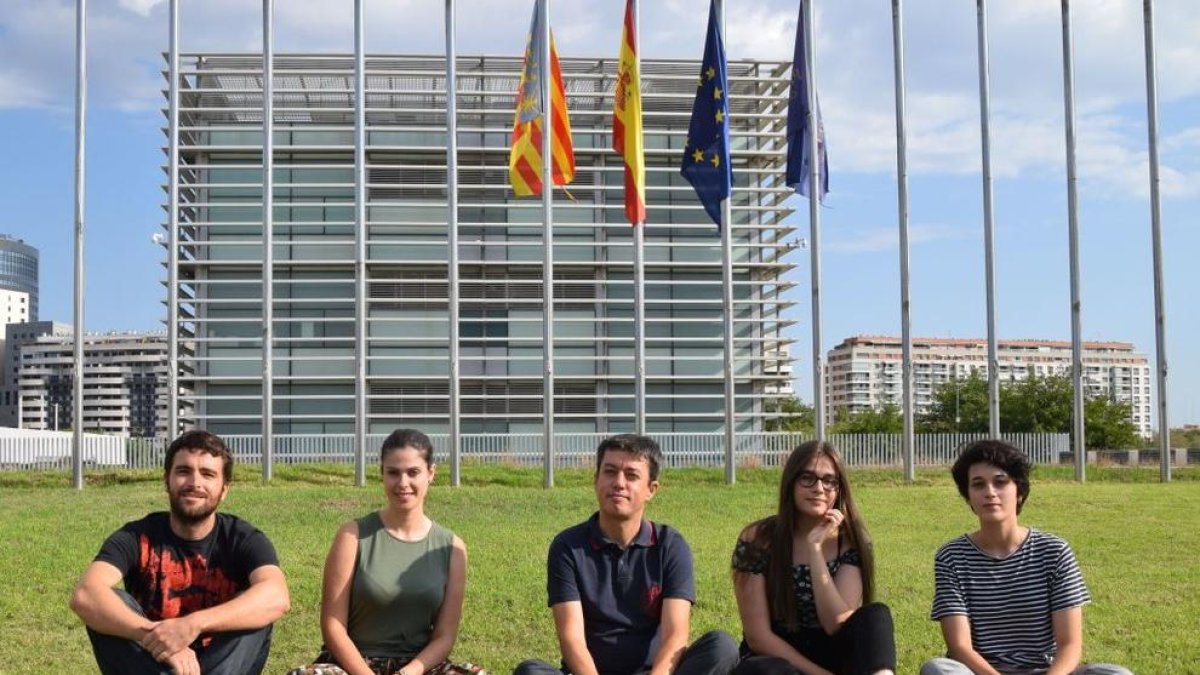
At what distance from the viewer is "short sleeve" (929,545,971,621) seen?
6.05m

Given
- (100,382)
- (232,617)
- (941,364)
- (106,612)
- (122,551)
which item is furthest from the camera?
(100,382)

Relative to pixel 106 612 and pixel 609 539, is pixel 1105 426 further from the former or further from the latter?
pixel 106 612

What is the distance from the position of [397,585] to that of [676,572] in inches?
51.5

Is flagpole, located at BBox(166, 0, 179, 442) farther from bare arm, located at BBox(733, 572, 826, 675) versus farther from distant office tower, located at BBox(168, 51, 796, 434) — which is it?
bare arm, located at BBox(733, 572, 826, 675)

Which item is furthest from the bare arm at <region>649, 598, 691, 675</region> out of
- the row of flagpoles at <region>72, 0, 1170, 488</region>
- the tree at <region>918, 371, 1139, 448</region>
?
the tree at <region>918, 371, 1139, 448</region>

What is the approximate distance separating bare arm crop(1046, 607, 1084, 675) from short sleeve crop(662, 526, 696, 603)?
1679 millimetres

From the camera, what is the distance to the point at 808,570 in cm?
604

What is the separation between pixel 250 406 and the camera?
41969 mm

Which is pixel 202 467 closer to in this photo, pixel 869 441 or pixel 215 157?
pixel 869 441

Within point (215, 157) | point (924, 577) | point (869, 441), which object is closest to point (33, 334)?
point (215, 157)

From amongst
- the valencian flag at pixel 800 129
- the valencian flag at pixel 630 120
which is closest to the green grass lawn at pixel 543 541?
the valencian flag at pixel 630 120

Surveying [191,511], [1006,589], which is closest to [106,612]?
[191,511]

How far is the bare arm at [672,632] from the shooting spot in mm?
5883

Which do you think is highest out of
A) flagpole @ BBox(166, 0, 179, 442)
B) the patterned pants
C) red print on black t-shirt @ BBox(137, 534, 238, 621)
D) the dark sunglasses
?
flagpole @ BBox(166, 0, 179, 442)
